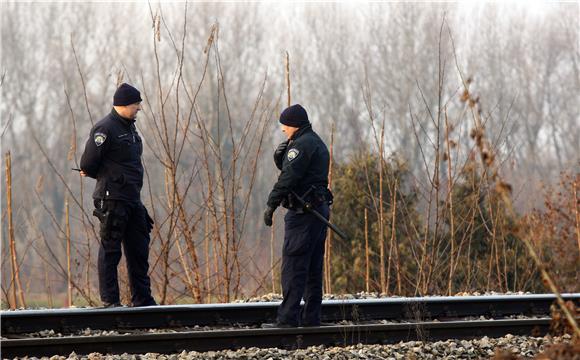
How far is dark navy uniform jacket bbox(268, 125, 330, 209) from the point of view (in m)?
7.79

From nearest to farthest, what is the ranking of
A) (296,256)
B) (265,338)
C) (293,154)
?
(265,338)
(293,154)
(296,256)

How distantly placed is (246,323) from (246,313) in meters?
0.09

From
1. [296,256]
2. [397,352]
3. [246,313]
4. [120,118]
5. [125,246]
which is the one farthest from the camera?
[125,246]

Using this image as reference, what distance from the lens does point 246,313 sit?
8.36m

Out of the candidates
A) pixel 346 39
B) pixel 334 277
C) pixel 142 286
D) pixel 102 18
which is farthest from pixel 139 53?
pixel 142 286

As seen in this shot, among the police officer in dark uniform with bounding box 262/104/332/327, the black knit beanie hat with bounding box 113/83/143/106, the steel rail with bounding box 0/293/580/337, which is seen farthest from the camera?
the black knit beanie hat with bounding box 113/83/143/106

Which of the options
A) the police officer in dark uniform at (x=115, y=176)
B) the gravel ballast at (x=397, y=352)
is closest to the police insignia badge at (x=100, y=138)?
the police officer in dark uniform at (x=115, y=176)

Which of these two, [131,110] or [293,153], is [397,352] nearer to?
[293,153]

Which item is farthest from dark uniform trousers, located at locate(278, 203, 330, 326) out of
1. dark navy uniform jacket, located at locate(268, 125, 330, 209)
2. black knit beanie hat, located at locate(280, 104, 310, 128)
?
black knit beanie hat, located at locate(280, 104, 310, 128)

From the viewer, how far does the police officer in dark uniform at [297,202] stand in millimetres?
7824

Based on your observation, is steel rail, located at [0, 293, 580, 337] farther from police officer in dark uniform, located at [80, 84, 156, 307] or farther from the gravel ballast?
the gravel ballast

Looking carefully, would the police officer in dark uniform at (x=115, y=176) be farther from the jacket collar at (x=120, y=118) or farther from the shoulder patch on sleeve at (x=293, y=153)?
the shoulder patch on sleeve at (x=293, y=153)

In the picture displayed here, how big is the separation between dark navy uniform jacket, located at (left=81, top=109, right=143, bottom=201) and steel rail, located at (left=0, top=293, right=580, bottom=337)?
965 mm

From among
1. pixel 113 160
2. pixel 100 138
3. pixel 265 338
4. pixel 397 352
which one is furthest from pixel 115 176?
pixel 397 352
